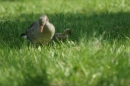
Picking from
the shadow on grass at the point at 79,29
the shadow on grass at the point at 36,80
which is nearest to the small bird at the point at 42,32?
the shadow on grass at the point at 79,29

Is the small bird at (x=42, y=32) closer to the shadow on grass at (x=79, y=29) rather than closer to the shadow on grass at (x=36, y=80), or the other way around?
the shadow on grass at (x=79, y=29)

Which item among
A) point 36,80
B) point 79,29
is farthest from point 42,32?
point 36,80

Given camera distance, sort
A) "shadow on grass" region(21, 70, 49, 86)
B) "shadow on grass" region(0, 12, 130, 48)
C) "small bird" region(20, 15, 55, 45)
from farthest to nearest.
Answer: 1. "shadow on grass" region(0, 12, 130, 48)
2. "small bird" region(20, 15, 55, 45)
3. "shadow on grass" region(21, 70, 49, 86)

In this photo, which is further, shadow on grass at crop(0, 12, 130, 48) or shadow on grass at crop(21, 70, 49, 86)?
shadow on grass at crop(0, 12, 130, 48)

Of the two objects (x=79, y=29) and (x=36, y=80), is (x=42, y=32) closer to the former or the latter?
(x=79, y=29)

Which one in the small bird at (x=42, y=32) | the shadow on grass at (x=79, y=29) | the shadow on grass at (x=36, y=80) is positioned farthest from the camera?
the shadow on grass at (x=79, y=29)

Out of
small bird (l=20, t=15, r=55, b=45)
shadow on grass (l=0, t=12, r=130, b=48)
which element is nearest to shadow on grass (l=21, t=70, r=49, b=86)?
shadow on grass (l=0, t=12, r=130, b=48)

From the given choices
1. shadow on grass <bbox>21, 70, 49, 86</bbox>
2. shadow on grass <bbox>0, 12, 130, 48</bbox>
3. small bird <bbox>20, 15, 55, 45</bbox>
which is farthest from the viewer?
shadow on grass <bbox>0, 12, 130, 48</bbox>

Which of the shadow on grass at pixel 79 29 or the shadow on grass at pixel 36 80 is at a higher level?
the shadow on grass at pixel 36 80

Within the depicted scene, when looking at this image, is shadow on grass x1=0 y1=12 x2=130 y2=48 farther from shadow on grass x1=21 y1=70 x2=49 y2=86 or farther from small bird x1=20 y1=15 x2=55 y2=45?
shadow on grass x1=21 y1=70 x2=49 y2=86

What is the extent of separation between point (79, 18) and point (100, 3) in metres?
3.57

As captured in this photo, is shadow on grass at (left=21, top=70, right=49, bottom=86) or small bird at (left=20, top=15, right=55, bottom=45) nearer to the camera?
shadow on grass at (left=21, top=70, right=49, bottom=86)

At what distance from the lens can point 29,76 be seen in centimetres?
425

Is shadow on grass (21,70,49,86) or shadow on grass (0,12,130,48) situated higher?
shadow on grass (21,70,49,86)
